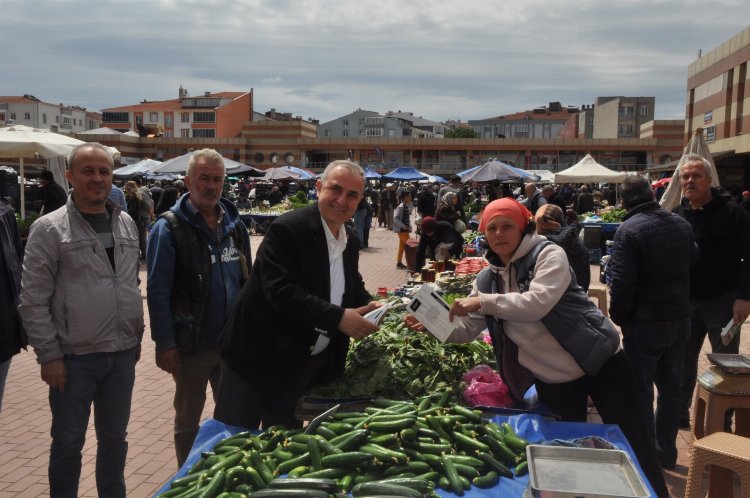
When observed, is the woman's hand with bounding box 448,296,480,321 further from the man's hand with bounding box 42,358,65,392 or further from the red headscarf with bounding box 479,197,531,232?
the man's hand with bounding box 42,358,65,392

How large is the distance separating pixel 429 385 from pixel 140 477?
222 cm

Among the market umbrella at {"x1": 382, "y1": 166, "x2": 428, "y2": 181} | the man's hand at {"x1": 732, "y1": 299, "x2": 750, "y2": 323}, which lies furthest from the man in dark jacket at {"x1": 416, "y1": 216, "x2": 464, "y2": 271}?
the market umbrella at {"x1": 382, "y1": 166, "x2": 428, "y2": 181}

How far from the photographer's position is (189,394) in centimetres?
394

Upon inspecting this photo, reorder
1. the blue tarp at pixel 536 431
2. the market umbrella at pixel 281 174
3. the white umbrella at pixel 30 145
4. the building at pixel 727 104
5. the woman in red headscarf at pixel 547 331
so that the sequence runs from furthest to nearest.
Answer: the building at pixel 727 104, the market umbrella at pixel 281 174, the white umbrella at pixel 30 145, the woman in red headscarf at pixel 547 331, the blue tarp at pixel 536 431

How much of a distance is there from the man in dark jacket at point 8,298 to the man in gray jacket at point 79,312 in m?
0.30

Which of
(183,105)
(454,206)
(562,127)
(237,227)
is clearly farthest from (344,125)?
(237,227)

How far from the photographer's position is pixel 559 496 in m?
2.22

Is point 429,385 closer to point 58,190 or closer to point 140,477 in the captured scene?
point 140,477

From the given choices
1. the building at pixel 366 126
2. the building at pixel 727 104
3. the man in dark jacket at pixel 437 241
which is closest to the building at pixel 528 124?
the building at pixel 366 126

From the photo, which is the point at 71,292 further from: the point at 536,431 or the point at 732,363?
the point at 732,363

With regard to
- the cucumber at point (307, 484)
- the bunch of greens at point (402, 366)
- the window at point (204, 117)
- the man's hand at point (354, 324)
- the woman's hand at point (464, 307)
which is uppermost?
the window at point (204, 117)

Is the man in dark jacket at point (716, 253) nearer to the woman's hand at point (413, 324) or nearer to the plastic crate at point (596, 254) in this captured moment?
the woman's hand at point (413, 324)

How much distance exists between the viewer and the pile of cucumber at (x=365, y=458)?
2502 millimetres

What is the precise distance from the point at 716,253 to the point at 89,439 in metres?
5.16
